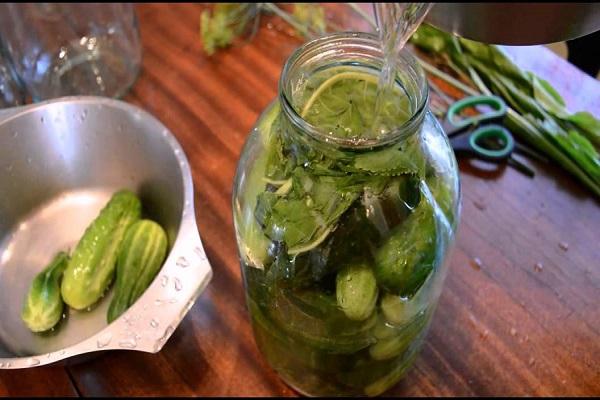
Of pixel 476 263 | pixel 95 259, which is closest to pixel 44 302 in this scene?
pixel 95 259

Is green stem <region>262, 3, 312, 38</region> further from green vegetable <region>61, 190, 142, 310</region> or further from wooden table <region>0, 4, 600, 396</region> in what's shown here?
green vegetable <region>61, 190, 142, 310</region>

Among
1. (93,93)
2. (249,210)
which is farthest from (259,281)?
(93,93)

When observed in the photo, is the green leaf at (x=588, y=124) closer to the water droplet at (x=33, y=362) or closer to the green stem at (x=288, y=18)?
the green stem at (x=288, y=18)

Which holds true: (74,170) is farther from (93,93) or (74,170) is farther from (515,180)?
(515,180)

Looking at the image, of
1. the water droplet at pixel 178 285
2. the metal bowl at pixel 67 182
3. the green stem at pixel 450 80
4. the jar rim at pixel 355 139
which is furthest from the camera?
the green stem at pixel 450 80

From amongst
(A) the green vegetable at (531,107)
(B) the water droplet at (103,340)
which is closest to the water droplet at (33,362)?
(B) the water droplet at (103,340)

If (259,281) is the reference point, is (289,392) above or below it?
below

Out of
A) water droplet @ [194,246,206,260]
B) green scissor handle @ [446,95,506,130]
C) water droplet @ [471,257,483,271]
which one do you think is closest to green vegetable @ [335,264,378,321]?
water droplet @ [194,246,206,260]
